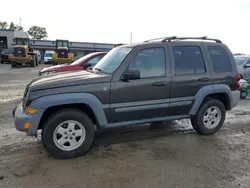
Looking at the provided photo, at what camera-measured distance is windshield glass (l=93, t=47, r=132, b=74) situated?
14.5 ft

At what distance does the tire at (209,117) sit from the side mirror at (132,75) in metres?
1.73

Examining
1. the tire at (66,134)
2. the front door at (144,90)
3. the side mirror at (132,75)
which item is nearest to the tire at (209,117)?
the front door at (144,90)

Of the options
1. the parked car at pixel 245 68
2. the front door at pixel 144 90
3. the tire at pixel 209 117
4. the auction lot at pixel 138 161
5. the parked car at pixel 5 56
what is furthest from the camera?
the parked car at pixel 5 56

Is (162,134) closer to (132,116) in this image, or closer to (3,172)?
(132,116)

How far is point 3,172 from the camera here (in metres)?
3.58

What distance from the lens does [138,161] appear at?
3953mm

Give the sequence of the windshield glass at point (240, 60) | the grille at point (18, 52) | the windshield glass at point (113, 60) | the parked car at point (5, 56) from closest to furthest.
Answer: the windshield glass at point (113, 60) < the windshield glass at point (240, 60) < the grille at point (18, 52) < the parked car at point (5, 56)

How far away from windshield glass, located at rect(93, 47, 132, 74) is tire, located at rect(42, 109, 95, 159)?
976mm

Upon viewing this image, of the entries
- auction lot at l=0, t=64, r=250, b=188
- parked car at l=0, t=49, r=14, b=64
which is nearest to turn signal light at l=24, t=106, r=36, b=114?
auction lot at l=0, t=64, r=250, b=188

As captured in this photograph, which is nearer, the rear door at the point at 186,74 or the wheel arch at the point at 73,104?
the wheel arch at the point at 73,104

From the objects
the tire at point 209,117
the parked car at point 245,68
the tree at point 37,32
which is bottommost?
Answer: the tire at point 209,117

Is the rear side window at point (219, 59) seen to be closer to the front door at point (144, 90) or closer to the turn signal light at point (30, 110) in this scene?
the front door at point (144, 90)

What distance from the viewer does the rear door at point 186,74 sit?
15.4 ft

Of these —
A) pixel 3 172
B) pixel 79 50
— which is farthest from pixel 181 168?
pixel 79 50
